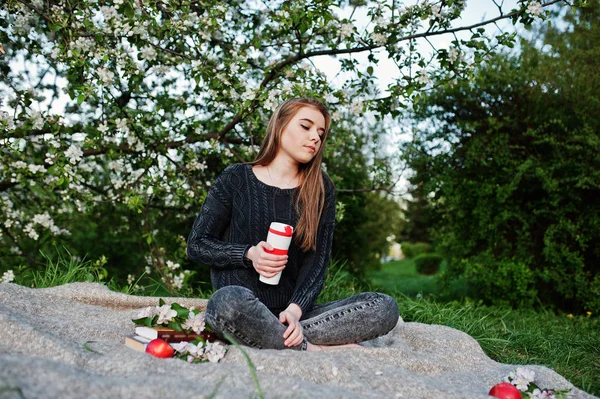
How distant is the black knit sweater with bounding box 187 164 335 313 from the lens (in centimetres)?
255

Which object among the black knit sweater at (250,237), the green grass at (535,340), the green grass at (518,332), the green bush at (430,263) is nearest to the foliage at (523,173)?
the green grass at (518,332)

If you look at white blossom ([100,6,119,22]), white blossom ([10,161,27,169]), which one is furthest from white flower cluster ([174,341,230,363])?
white blossom ([100,6,119,22])

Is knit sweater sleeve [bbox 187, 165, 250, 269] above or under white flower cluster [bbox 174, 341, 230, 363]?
above

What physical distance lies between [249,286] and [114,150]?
171 cm

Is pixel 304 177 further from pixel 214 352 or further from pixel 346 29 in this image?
pixel 346 29

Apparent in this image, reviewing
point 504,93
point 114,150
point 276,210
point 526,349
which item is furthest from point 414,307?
point 504,93

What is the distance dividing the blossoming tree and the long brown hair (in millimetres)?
522

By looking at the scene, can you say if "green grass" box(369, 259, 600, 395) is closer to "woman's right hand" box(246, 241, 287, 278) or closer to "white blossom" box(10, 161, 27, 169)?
"woman's right hand" box(246, 241, 287, 278)

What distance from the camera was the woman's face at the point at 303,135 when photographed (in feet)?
8.87

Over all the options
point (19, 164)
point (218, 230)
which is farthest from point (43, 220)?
point (218, 230)

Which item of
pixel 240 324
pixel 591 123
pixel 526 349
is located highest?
pixel 591 123

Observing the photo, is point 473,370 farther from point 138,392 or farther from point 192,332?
point 138,392

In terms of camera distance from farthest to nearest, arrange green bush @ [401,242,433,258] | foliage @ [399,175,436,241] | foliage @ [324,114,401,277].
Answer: green bush @ [401,242,433,258], foliage @ [324,114,401,277], foliage @ [399,175,436,241]

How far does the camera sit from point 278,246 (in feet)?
7.55
